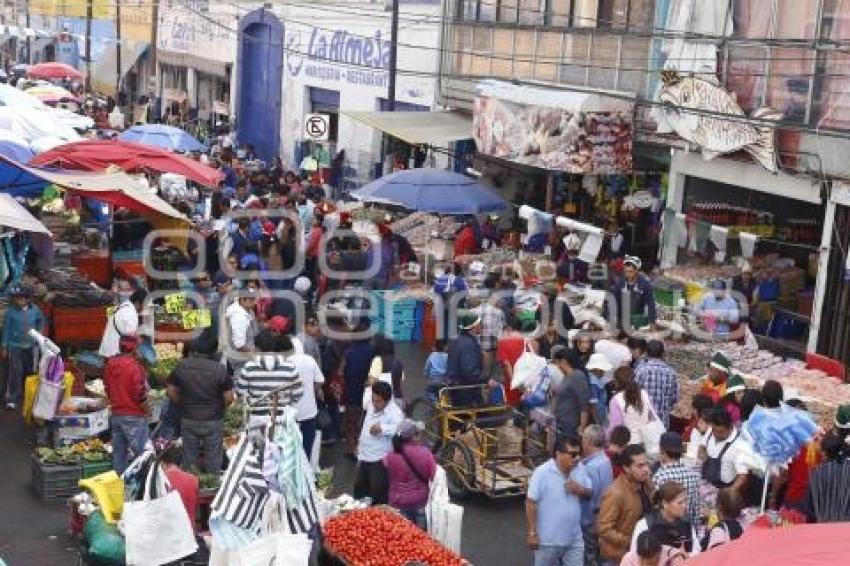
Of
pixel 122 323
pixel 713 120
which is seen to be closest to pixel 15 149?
pixel 122 323

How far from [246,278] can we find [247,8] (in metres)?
21.4

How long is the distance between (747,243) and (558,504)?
9.11 metres

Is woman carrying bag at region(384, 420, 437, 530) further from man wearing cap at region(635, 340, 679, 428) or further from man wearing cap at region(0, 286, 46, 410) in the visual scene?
man wearing cap at region(0, 286, 46, 410)

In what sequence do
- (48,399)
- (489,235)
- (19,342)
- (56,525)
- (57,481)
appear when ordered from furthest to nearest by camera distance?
(489,235) → (19,342) → (48,399) → (57,481) → (56,525)

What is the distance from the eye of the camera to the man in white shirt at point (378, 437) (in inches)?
417

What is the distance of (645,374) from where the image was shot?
474 inches

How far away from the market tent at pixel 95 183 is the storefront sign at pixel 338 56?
42.4 feet

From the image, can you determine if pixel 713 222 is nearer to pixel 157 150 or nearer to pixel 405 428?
pixel 157 150

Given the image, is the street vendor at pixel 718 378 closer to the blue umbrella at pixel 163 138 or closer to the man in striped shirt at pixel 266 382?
the man in striped shirt at pixel 266 382

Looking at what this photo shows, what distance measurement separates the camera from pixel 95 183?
1623cm

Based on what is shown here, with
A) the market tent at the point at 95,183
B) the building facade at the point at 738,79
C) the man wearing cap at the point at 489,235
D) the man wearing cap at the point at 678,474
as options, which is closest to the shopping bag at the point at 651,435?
the man wearing cap at the point at 678,474

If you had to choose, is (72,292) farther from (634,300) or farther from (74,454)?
(634,300)

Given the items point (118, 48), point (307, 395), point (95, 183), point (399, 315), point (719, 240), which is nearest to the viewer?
point (307, 395)

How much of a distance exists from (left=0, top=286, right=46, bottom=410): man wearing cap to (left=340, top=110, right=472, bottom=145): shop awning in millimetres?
9784
